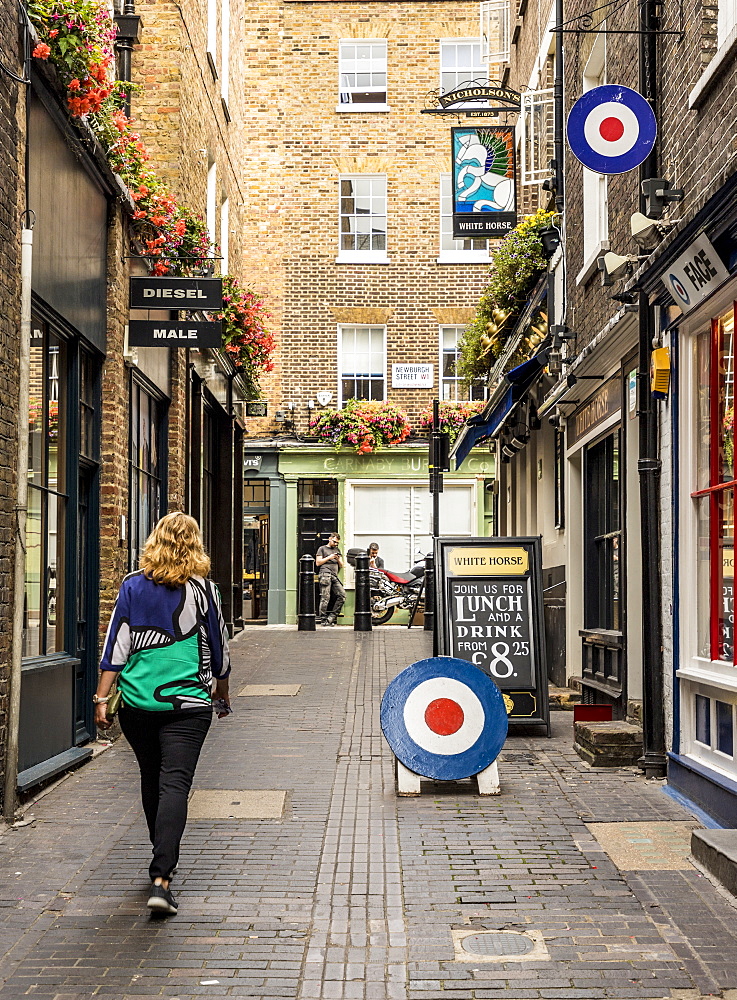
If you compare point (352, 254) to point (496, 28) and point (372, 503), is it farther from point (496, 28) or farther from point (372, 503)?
point (496, 28)

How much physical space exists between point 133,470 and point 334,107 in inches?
738

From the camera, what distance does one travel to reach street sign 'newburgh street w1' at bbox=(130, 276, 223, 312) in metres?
11.1

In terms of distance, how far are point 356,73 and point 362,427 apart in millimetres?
8355

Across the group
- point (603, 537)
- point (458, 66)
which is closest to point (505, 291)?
point (603, 537)

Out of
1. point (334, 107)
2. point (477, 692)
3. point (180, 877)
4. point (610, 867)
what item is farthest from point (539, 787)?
point (334, 107)

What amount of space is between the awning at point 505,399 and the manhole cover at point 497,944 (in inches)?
356

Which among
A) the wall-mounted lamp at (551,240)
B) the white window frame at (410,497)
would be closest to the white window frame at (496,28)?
the wall-mounted lamp at (551,240)

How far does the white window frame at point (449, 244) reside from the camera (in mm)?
27875

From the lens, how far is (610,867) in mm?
6223

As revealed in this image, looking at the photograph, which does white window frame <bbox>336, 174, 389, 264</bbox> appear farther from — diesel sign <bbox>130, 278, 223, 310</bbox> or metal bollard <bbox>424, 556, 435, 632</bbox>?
diesel sign <bbox>130, 278, 223, 310</bbox>

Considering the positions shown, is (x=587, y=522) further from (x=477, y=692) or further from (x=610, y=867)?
(x=610, y=867)

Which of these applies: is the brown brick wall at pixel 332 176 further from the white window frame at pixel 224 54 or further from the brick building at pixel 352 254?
the white window frame at pixel 224 54

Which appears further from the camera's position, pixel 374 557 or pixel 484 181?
pixel 374 557

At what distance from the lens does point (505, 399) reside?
15.1m
